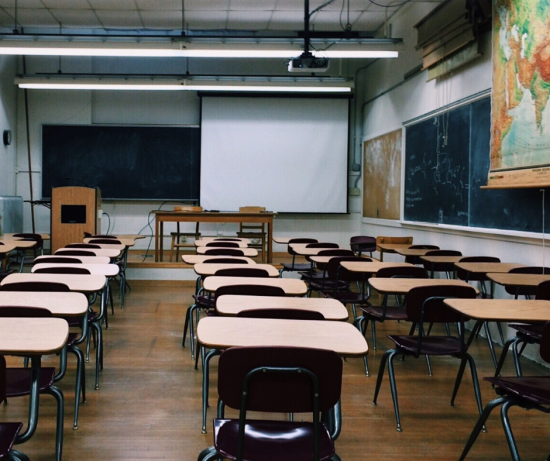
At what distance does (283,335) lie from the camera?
1999mm

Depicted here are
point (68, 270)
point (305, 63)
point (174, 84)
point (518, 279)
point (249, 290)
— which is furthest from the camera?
point (174, 84)

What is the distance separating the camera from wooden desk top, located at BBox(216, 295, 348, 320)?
243cm

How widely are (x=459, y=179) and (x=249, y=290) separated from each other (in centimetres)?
408

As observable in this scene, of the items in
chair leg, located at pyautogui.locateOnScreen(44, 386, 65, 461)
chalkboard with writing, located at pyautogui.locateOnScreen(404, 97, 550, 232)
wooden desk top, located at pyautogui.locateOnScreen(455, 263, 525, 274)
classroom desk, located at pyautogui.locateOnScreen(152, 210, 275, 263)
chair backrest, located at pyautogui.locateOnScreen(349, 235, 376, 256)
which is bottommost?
chair leg, located at pyautogui.locateOnScreen(44, 386, 65, 461)

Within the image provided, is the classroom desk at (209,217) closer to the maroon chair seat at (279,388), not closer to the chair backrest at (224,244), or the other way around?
the chair backrest at (224,244)

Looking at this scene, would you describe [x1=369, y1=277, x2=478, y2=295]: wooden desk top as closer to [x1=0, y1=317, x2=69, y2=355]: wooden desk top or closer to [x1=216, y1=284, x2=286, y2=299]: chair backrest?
[x1=216, y1=284, x2=286, y2=299]: chair backrest

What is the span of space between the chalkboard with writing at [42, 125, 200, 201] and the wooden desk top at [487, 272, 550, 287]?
7.60 metres

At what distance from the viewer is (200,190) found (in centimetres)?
1047

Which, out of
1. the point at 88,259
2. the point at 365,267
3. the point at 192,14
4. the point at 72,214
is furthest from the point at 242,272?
the point at 192,14

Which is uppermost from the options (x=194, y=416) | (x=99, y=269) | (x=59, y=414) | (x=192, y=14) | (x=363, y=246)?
(x=192, y=14)

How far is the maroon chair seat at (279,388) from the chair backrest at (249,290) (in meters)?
1.25

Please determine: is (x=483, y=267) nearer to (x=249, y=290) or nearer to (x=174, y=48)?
(x=249, y=290)

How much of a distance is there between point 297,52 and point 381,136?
327 centimetres

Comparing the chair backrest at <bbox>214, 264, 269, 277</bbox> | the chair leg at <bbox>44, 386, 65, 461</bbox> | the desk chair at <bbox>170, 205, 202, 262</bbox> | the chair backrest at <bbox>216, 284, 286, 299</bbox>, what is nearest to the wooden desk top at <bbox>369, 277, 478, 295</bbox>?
the chair backrest at <bbox>216, 284, 286, 299</bbox>
